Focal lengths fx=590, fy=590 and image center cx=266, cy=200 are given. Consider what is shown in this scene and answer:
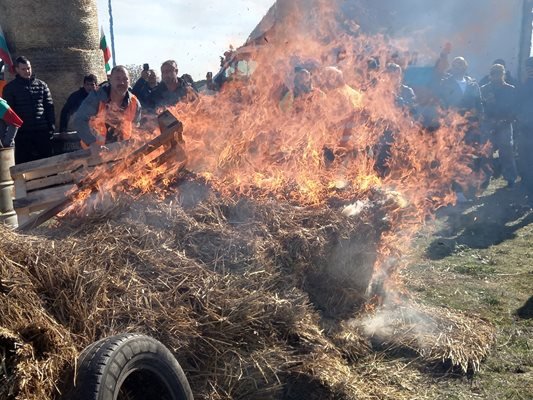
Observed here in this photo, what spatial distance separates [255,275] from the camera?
4465mm

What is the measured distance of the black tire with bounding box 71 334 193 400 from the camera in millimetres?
2977

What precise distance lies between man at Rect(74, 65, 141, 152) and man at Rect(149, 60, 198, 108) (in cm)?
112

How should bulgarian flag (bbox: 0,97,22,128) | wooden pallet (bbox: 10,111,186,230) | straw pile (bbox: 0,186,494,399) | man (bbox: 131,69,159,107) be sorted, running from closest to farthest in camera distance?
straw pile (bbox: 0,186,494,399) < wooden pallet (bbox: 10,111,186,230) < bulgarian flag (bbox: 0,97,22,128) < man (bbox: 131,69,159,107)

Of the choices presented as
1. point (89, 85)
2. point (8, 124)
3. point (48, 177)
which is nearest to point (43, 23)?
point (89, 85)

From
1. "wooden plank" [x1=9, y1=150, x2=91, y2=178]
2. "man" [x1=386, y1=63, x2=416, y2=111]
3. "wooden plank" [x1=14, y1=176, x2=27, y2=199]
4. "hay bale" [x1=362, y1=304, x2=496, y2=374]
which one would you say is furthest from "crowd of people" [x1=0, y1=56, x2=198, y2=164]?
"hay bale" [x1=362, y1=304, x2=496, y2=374]

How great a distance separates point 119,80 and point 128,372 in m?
5.14

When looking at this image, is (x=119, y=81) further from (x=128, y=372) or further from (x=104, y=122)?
(x=128, y=372)

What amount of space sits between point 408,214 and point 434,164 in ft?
16.3

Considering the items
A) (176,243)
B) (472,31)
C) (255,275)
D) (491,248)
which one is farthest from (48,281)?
(472,31)

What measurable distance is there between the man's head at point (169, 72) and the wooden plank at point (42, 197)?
240cm

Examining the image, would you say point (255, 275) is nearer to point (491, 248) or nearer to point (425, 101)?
point (491, 248)

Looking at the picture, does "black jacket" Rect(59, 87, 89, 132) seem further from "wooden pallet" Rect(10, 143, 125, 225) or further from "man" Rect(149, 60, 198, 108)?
"wooden pallet" Rect(10, 143, 125, 225)

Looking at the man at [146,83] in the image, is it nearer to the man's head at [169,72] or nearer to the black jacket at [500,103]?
the man's head at [169,72]

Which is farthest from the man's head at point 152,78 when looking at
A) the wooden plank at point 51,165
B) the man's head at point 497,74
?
the man's head at point 497,74
